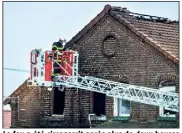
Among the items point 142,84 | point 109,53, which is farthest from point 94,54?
point 142,84

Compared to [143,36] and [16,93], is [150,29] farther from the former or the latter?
[16,93]

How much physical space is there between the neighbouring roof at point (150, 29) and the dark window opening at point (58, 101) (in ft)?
6.17

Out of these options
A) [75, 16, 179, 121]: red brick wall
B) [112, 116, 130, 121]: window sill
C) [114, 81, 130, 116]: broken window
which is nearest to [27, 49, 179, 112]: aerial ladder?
[75, 16, 179, 121]: red brick wall

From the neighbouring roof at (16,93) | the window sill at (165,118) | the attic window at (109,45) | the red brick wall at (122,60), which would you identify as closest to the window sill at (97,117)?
the red brick wall at (122,60)

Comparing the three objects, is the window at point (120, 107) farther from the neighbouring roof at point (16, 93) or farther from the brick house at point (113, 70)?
the neighbouring roof at point (16, 93)

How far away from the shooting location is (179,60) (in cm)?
2300

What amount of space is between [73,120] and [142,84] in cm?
352

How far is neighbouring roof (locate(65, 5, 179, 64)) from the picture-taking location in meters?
24.9

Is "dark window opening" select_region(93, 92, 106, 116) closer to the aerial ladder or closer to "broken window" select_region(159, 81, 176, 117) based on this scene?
the aerial ladder

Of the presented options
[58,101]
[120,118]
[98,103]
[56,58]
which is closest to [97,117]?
[98,103]

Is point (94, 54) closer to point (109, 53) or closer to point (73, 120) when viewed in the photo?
point (109, 53)

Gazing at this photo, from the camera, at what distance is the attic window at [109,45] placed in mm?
26281

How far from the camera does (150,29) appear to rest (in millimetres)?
26328

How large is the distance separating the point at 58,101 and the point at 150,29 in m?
4.79
